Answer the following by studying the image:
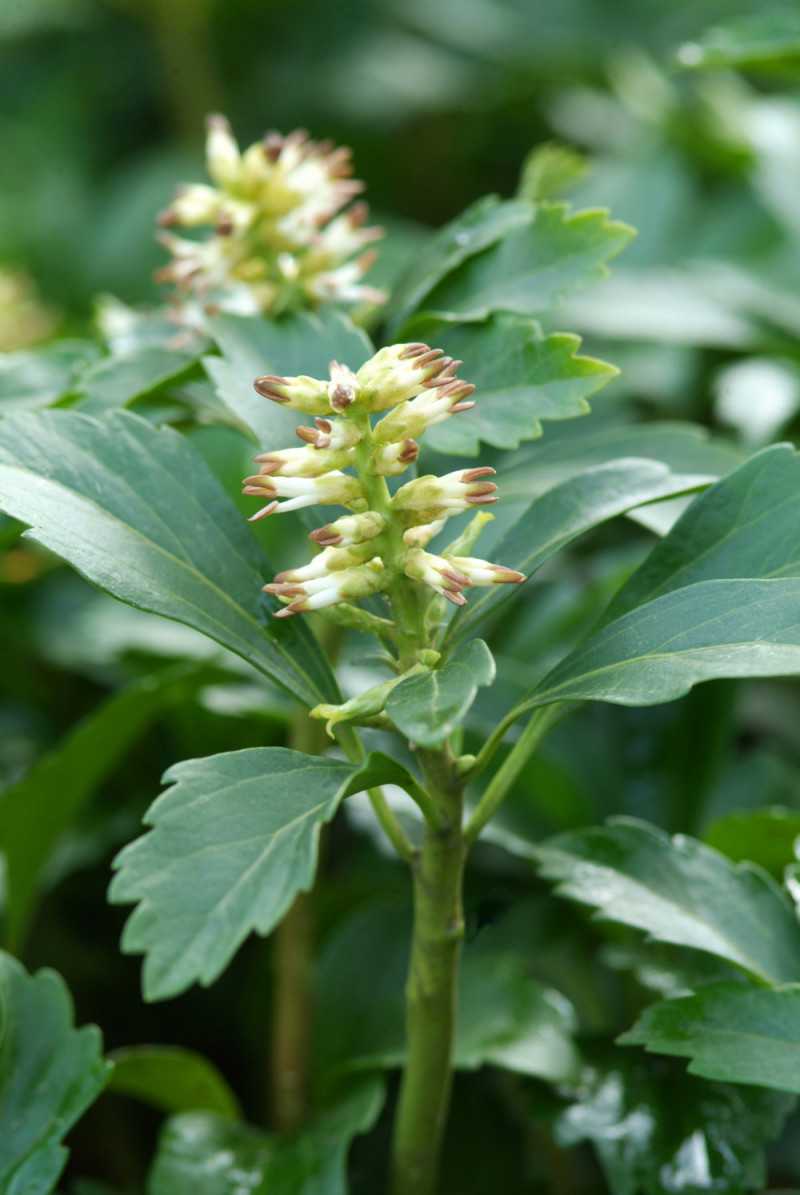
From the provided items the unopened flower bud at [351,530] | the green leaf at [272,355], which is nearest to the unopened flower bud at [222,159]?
the green leaf at [272,355]

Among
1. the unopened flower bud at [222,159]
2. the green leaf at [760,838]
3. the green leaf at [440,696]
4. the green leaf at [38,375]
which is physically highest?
the unopened flower bud at [222,159]

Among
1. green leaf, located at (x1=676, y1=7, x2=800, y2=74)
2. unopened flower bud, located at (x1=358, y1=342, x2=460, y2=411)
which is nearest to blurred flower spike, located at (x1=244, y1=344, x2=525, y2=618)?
unopened flower bud, located at (x1=358, y1=342, x2=460, y2=411)

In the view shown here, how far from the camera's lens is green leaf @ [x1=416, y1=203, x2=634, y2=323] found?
0.59 metres

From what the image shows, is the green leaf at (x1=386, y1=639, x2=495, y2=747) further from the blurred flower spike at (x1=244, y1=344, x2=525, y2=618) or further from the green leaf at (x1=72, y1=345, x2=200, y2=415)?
the green leaf at (x1=72, y1=345, x2=200, y2=415)

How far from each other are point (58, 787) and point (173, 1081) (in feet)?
0.67

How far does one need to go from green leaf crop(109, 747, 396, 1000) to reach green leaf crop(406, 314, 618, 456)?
20cm

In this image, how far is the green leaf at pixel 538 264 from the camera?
59 cm

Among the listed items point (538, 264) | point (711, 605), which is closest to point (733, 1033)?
point (711, 605)

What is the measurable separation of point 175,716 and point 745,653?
0.50m

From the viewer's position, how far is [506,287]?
628 millimetres

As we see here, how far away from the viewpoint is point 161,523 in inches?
20.8

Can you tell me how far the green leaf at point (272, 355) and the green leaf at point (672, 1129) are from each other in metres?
0.41

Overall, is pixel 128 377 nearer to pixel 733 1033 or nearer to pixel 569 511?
pixel 569 511

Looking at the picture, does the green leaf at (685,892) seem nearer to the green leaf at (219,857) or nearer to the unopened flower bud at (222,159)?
the green leaf at (219,857)
